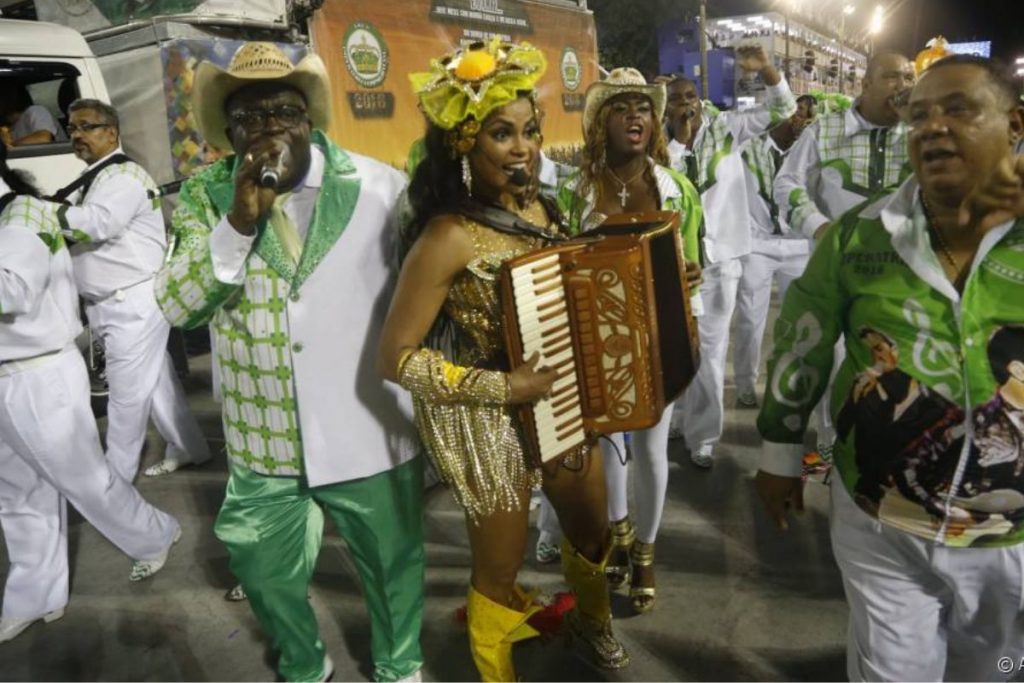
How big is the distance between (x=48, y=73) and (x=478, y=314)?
548 cm

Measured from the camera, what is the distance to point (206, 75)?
6.30 ft

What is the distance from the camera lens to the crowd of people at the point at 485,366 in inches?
62.9

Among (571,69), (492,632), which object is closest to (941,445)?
(492,632)

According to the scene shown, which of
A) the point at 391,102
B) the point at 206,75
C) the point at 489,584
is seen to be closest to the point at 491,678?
the point at 489,584

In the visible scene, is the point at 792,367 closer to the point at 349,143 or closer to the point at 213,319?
the point at 213,319

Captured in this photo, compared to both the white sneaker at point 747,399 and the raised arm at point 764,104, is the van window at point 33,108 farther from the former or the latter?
the white sneaker at point 747,399

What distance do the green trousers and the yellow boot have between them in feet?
0.89

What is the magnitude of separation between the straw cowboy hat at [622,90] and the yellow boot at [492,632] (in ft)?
6.32

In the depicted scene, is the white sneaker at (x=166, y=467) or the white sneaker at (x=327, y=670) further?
the white sneaker at (x=166, y=467)

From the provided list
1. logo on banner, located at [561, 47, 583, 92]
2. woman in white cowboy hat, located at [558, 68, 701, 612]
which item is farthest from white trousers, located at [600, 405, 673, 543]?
logo on banner, located at [561, 47, 583, 92]

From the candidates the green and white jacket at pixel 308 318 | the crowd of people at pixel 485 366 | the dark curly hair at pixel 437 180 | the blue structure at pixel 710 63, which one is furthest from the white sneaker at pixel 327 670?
the blue structure at pixel 710 63

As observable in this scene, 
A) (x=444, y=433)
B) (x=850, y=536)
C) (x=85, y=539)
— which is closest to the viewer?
(x=850, y=536)

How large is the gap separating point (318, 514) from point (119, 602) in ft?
5.22

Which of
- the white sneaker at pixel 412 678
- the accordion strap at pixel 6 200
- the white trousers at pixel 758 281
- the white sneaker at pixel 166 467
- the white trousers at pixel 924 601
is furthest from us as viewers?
the white trousers at pixel 758 281
